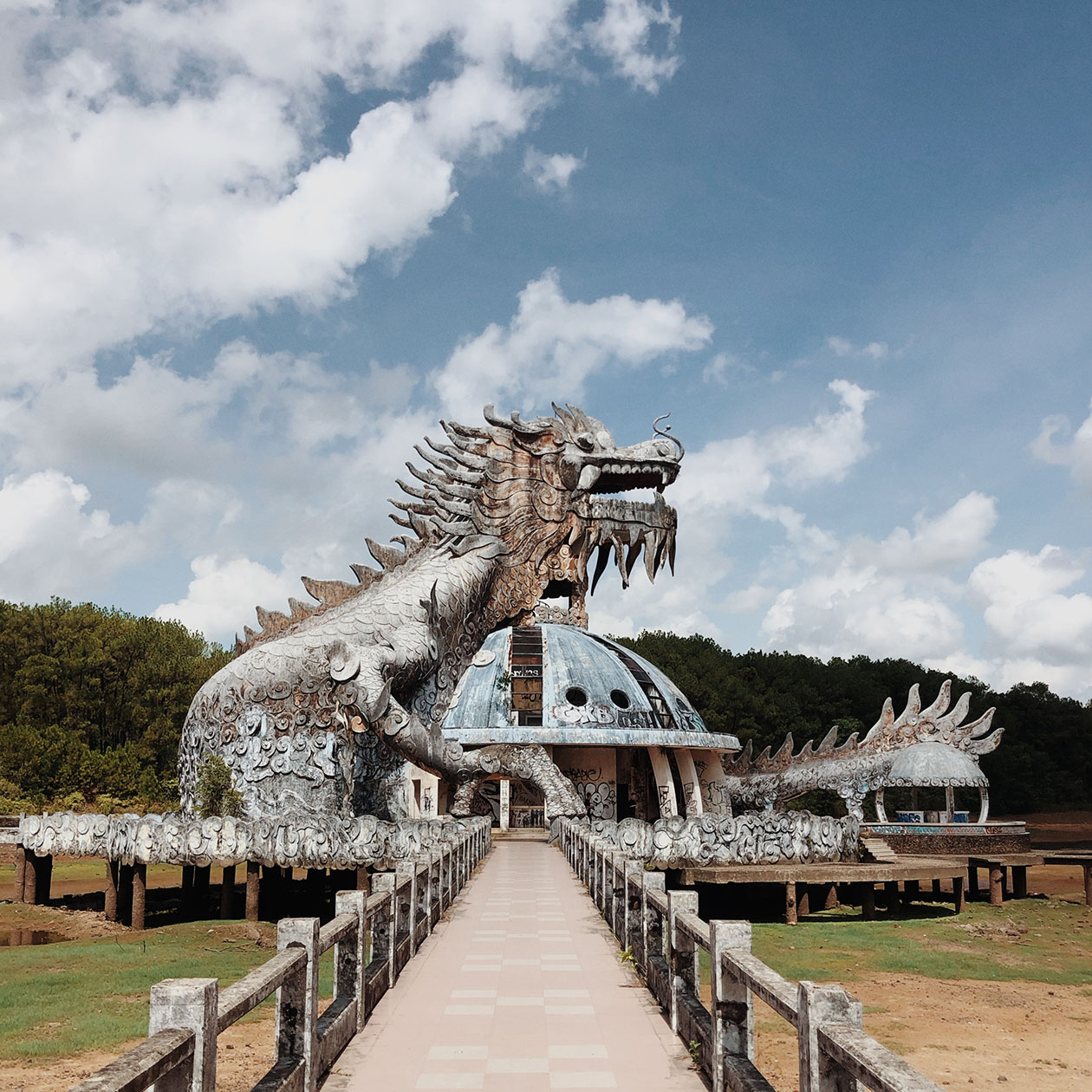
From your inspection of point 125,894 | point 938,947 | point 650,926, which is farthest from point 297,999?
point 125,894

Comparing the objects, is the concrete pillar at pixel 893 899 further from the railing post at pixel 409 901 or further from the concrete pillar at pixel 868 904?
the railing post at pixel 409 901

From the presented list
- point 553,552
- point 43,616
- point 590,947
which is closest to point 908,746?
point 553,552

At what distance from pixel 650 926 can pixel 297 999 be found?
3.94 metres

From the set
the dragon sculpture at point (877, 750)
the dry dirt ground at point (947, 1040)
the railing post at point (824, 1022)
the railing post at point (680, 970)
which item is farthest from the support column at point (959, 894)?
the railing post at point (824, 1022)

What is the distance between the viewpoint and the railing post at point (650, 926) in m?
8.25

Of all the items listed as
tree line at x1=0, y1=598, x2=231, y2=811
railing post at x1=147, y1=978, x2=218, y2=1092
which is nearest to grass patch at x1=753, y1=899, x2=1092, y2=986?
railing post at x1=147, y1=978, x2=218, y2=1092

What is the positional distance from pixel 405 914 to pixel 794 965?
25.7ft

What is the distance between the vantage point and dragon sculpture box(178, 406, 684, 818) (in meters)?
13.1

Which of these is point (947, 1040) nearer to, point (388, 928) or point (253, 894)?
point (388, 928)

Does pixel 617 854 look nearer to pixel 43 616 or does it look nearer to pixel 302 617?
pixel 302 617

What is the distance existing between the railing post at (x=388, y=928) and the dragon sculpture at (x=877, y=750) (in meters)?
22.2

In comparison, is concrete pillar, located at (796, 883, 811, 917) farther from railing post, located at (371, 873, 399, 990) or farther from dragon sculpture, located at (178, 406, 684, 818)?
railing post, located at (371, 873, 399, 990)

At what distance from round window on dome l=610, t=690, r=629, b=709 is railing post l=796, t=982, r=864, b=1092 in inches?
990

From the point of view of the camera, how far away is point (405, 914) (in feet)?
30.0
